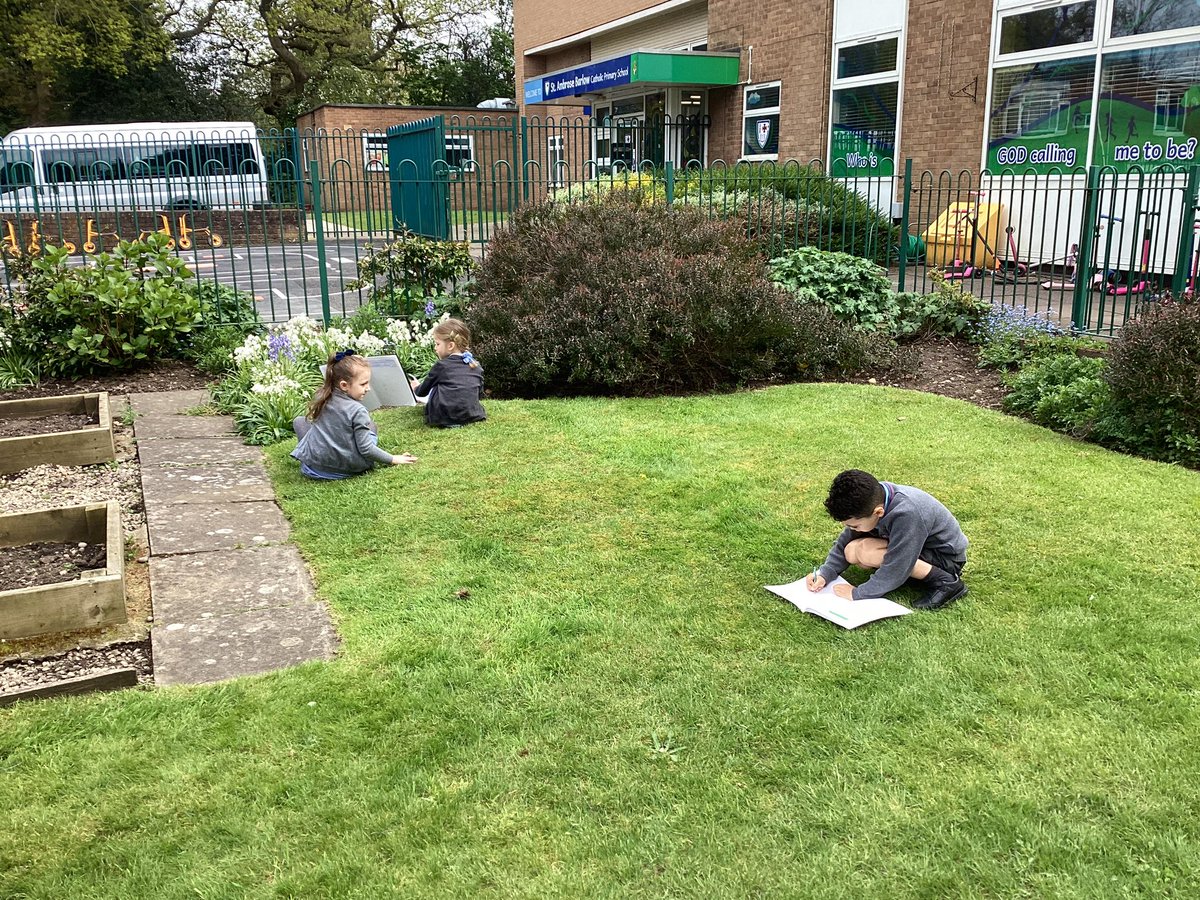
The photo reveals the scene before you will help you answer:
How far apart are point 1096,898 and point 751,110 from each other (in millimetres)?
19311

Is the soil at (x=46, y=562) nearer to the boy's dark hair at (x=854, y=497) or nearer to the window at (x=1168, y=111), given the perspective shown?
the boy's dark hair at (x=854, y=497)

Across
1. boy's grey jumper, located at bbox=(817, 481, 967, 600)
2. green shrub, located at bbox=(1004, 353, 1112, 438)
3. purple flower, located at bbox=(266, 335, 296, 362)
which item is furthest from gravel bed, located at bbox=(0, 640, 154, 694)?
green shrub, located at bbox=(1004, 353, 1112, 438)

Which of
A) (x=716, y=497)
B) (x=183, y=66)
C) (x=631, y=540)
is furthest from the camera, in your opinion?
(x=183, y=66)

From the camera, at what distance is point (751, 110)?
19.8 meters

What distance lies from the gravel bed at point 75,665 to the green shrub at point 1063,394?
5.77 m

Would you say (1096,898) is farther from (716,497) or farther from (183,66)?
(183,66)

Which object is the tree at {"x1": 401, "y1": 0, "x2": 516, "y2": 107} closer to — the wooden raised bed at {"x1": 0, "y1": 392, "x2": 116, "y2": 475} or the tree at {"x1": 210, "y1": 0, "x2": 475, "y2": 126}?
the tree at {"x1": 210, "y1": 0, "x2": 475, "y2": 126}

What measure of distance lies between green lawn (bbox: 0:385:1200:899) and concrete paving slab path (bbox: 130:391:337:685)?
6.8 inches

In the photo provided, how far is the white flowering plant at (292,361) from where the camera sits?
695cm

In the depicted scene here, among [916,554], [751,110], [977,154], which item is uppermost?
[751,110]

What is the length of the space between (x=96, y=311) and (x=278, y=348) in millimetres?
1924

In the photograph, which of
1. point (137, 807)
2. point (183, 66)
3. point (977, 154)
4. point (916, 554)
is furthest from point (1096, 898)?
point (183, 66)

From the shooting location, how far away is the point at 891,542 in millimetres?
3818

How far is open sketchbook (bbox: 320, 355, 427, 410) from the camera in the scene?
298 inches
